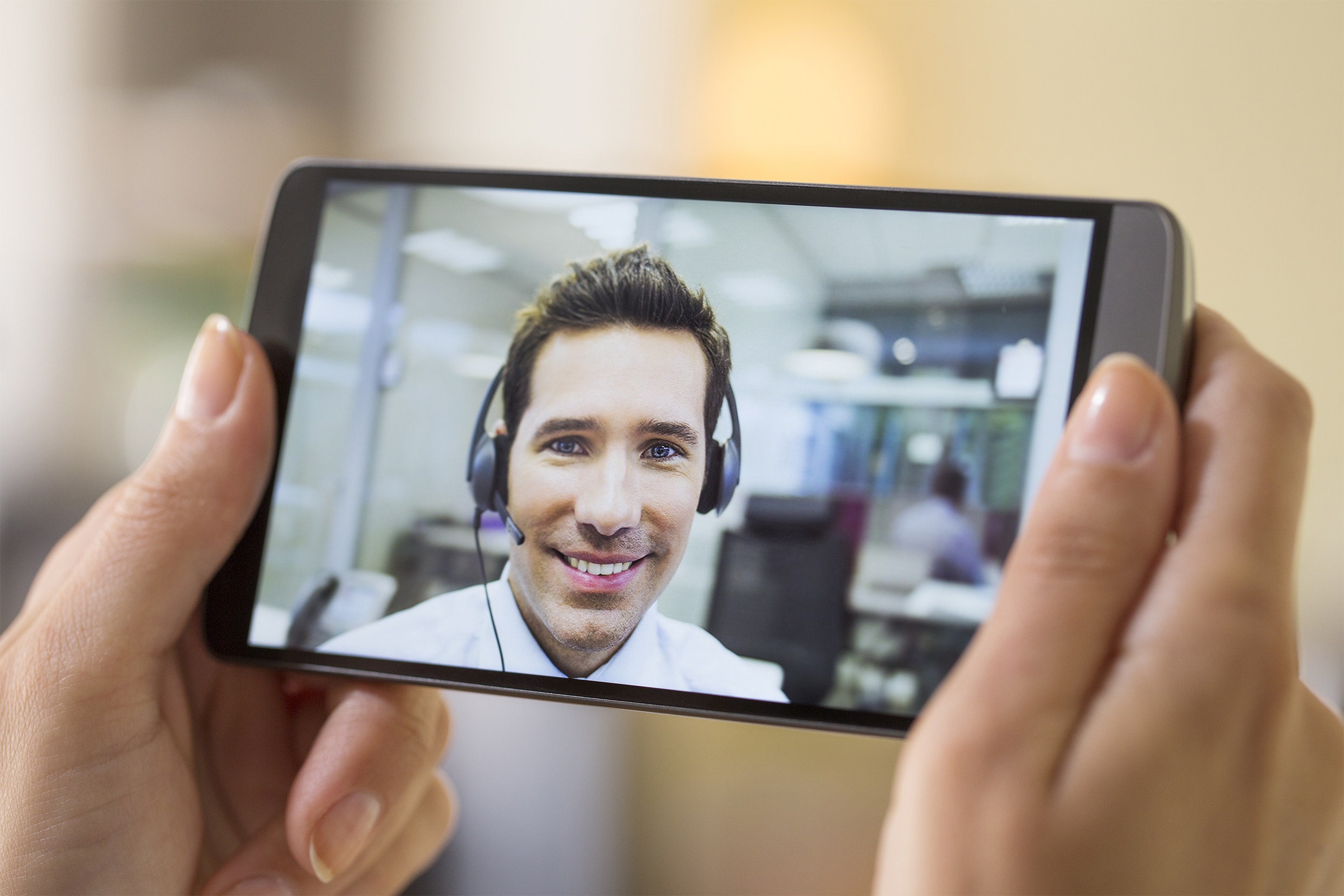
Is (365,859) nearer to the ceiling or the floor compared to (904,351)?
nearer to the floor

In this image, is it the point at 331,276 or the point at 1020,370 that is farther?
the point at 331,276

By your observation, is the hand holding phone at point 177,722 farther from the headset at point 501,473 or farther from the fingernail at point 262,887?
the headset at point 501,473

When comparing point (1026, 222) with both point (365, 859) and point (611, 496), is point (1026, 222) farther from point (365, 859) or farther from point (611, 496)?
point (365, 859)

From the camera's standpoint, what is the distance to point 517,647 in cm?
56

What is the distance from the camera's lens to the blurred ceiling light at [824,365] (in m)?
0.55

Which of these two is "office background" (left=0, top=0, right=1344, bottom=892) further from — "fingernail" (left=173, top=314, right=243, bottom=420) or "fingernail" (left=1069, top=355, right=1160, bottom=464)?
"fingernail" (left=173, top=314, right=243, bottom=420)

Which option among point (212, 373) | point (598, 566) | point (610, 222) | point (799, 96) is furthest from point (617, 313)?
point (799, 96)

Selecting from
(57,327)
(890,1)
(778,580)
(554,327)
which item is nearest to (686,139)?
(890,1)

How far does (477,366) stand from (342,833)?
0.35 meters

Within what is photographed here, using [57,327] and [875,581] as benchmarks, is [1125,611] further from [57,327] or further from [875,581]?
[57,327]

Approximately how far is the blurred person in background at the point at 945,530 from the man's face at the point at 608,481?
0.14m

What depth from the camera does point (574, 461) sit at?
0.55m

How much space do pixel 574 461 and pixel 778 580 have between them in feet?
0.52

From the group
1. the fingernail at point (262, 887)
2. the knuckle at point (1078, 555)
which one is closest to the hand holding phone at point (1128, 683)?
the knuckle at point (1078, 555)
